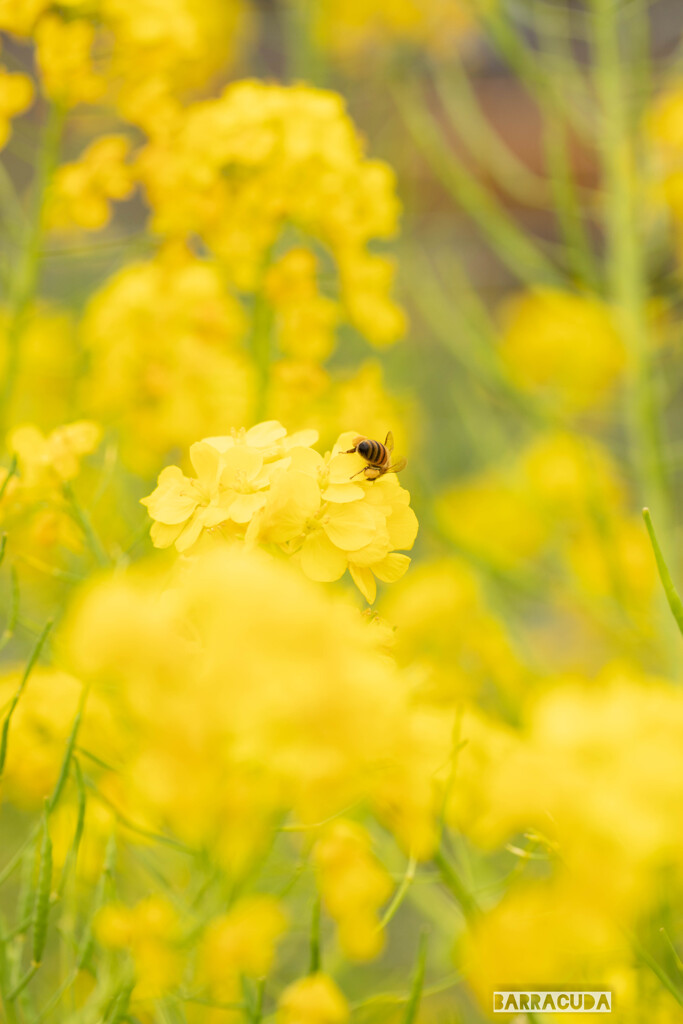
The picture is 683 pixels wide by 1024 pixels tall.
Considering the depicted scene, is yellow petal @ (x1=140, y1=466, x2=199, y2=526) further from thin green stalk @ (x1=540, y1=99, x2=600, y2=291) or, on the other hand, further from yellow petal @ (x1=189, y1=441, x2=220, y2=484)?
thin green stalk @ (x1=540, y1=99, x2=600, y2=291)

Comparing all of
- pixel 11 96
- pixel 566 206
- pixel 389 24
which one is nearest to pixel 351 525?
pixel 11 96

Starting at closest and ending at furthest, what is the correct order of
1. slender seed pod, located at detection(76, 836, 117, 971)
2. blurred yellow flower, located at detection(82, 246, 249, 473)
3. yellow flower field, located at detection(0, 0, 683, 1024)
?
yellow flower field, located at detection(0, 0, 683, 1024) < slender seed pod, located at detection(76, 836, 117, 971) < blurred yellow flower, located at detection(82, 246, 249, 473)

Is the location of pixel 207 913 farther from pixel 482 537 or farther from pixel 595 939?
pixel 482 537

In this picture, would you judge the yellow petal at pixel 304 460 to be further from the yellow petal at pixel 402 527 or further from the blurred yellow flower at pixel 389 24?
the blurred yellow flower at pixel 389 24

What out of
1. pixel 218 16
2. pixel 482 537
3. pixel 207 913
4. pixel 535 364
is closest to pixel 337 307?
pixel 207 913

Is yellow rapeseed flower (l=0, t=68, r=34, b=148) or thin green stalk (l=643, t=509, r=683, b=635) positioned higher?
yellow rapeseed flower (l=0, t=68, r=34, b=148)

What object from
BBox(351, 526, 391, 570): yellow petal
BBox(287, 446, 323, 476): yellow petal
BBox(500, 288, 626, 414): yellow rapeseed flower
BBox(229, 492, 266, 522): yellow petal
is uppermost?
BBox(287, 446, 323, 476): yellow petal

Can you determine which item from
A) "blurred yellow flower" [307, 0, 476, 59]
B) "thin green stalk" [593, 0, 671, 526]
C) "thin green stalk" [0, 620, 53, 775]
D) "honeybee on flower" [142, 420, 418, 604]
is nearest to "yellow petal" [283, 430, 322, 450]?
"honeybee on flower" [142, 420, 418, 604]
